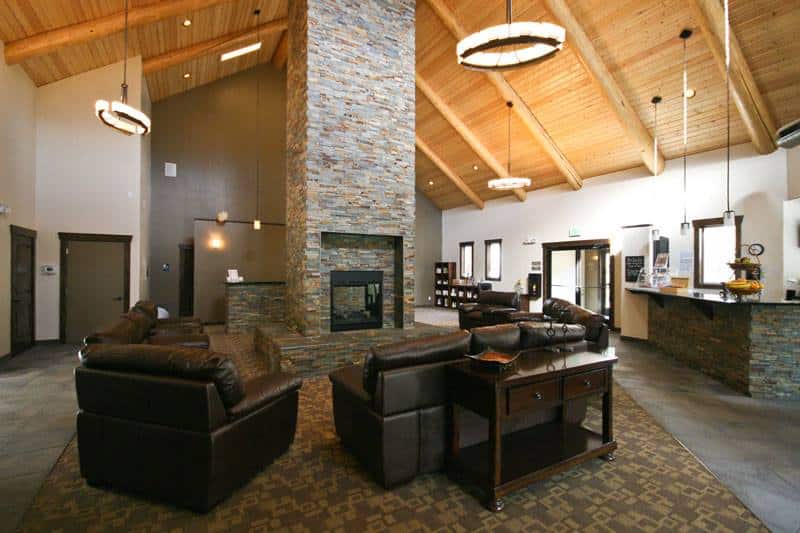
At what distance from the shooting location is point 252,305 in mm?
8305

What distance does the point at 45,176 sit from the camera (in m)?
6.77

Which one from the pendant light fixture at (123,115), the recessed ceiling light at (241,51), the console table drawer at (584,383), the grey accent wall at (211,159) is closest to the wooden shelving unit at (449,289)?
the grey accent wall at (211,159)

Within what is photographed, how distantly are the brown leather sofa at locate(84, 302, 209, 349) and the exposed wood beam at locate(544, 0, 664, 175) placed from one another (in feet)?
21.7

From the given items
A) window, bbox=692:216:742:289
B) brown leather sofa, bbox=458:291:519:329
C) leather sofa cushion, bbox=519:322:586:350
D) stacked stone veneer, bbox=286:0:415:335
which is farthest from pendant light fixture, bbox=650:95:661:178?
leather sofa cushion, bbox=519:322:586:350

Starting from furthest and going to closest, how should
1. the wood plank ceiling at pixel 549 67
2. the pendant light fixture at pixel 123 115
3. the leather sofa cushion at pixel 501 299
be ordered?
1. the leather sofa cushion at pixel 501 299
2. the wood plank ceiling at pixel 549 67
3. the pendant light fixture at pixel 123 115

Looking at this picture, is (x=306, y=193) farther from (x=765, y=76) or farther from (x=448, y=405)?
(x=765, y=76)

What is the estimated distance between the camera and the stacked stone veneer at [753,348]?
4.22 metres

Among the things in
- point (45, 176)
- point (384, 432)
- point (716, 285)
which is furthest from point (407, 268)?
point (45, 176)

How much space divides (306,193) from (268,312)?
3.64 m

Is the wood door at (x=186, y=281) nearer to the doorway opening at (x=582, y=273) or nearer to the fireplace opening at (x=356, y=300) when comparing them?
the fireplace opening at (x=356, y=300)

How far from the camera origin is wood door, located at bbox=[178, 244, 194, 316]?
9891mm

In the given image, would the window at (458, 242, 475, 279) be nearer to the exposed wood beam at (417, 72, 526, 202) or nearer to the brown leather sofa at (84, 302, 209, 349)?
the exposed wood beam at (417, 72, 526, 202)

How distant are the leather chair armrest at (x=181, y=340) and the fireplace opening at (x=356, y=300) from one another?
1999 mm

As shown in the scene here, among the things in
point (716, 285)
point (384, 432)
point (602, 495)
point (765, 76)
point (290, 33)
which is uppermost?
point (290, 33)
